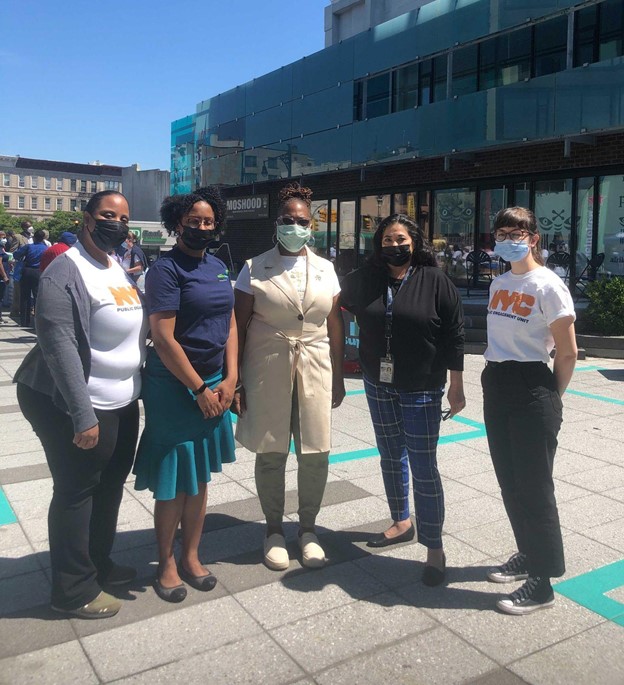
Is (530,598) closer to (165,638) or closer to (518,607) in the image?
(518,607)

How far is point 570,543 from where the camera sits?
3939 mm

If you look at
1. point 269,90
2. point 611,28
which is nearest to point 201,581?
point 611,28

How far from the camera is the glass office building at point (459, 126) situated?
12.4 meters

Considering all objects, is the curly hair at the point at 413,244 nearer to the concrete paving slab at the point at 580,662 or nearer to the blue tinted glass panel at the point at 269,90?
the concrete paving slab at the point at 580,662

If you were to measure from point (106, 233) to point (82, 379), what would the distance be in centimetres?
69

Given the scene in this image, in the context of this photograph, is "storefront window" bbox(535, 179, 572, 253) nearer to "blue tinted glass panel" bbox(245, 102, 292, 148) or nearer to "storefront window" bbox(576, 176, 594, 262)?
"storefront window" bbox(576, 176, 594, 262)

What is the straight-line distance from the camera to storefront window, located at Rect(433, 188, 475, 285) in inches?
616

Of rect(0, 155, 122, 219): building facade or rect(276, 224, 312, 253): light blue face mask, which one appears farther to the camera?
rect(0, 155, 122, 219): building facade

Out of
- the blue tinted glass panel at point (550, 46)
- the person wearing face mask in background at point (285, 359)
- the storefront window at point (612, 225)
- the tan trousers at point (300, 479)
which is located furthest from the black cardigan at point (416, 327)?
the blue tinted glass panel at point (550, 46)

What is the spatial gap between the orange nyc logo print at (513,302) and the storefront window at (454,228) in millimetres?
12631

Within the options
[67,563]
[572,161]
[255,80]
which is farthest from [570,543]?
[255,80]

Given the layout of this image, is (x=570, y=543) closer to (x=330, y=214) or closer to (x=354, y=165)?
(x=354, y=165)

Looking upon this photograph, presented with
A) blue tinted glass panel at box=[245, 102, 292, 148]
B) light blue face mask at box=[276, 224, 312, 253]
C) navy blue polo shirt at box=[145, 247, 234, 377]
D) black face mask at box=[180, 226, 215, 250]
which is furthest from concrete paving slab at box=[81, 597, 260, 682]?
blue tinted glass panel at box=[245, 102, 292, 148]

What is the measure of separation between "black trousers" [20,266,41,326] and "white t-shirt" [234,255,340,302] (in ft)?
33.6
